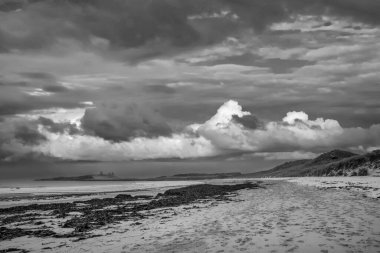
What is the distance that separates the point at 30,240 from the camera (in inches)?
693

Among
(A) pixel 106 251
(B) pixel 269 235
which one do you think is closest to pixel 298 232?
(B) pixel 269 235

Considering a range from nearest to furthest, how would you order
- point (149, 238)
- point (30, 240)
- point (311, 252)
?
point (311, 252), point (149, 238), point (30, 240)

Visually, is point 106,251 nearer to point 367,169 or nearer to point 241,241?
point 241,241

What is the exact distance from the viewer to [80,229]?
19.3m

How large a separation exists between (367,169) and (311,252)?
429ft

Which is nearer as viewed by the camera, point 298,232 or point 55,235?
point 298,232

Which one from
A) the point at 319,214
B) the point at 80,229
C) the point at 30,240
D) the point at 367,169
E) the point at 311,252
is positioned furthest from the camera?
the point at 367,169

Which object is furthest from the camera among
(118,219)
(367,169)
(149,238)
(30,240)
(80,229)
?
(367,169)

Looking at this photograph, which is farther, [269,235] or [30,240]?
[30,240]

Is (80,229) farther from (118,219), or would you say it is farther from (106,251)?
(106,251)

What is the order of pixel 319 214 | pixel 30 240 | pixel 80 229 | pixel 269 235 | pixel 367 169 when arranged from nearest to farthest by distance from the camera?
pixel 269 235 < pixel 30 240 < pixel 80 229 < pixel 319 214 < pixel 367 169

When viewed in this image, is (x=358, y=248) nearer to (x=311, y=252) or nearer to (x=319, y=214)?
(x=311, y=252)

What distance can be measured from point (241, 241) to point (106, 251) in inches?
205

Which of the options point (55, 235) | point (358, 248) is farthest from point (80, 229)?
point (358, 248)
